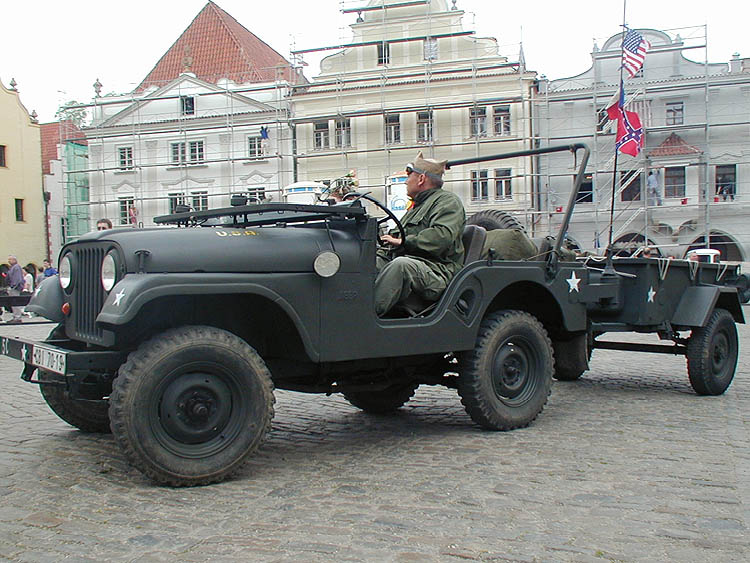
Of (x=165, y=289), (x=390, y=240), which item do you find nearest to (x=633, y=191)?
(x=390, y=240)

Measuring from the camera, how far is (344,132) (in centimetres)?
3397

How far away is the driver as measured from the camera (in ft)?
16.9

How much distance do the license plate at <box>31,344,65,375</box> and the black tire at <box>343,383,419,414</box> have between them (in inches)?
103

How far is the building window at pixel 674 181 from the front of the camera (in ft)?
102

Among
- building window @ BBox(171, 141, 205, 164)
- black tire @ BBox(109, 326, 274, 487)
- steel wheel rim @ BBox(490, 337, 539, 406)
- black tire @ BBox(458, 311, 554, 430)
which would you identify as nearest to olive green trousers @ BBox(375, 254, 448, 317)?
black tire @ BBox(458, 311, 554, 430)

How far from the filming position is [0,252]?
40406mm

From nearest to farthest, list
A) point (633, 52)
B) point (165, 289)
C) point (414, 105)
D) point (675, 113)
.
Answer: point (165, 289) → point (633, 52) → point (675, 113) → point (414, 105)

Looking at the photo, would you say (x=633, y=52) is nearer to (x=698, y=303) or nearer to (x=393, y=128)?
(x=698, y=303)

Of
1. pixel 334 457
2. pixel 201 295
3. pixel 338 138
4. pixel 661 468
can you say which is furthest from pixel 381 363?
pixel 338 138

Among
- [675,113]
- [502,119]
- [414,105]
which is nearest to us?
[675,113]

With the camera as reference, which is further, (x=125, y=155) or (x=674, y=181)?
(x=125, y=155)

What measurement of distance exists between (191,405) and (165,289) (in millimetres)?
667

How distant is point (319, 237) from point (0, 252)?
4014 centimetres

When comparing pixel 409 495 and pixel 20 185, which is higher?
pixel 20 185
